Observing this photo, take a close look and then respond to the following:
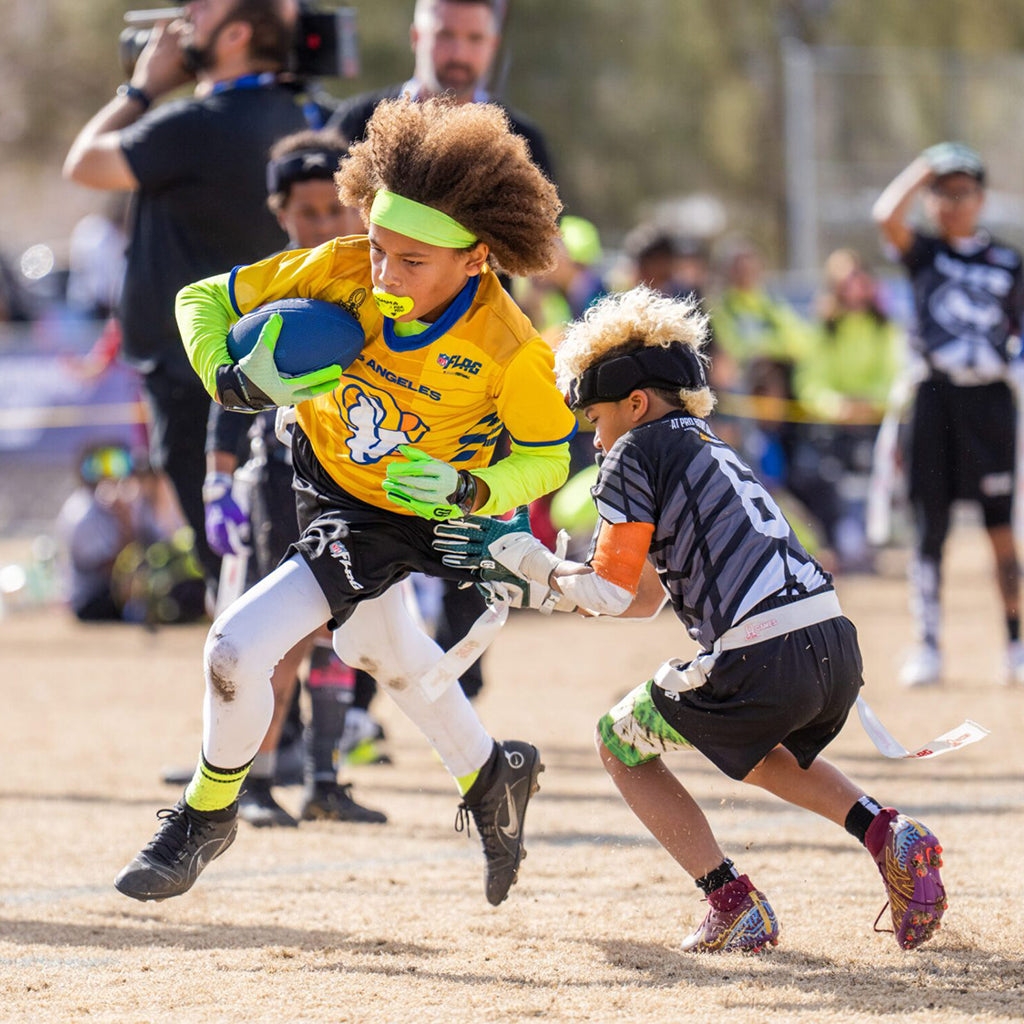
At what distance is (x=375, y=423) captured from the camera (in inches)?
159

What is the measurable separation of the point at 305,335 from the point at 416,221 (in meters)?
0.36

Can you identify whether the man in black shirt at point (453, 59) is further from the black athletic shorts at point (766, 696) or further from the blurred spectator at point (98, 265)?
the blurred spectator at point (98, 265)

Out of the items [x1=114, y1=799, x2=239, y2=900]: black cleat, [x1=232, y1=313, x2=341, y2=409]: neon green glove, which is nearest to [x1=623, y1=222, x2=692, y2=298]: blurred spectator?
[x1=232, y1=313, x2=341, y2=409]: neon green glove

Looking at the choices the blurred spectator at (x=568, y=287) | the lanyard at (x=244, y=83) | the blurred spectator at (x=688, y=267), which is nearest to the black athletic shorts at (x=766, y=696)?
the lanyard at (x=244, y=83)

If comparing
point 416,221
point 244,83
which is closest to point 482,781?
point 416,221

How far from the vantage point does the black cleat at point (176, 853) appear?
386 cm

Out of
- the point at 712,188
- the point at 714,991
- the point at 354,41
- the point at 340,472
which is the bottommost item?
the point at 712,188

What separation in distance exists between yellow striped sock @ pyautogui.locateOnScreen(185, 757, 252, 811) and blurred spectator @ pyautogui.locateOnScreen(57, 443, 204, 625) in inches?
268

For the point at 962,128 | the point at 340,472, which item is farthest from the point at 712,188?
the point at 340,472

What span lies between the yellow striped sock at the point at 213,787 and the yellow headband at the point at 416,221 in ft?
4.28

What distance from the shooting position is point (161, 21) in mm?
5914

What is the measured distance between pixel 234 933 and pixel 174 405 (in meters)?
2.22

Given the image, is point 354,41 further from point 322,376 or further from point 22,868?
point 22,868

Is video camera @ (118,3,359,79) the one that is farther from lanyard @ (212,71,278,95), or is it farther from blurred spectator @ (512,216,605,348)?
blurred spectator @ (512,216,605,348)
